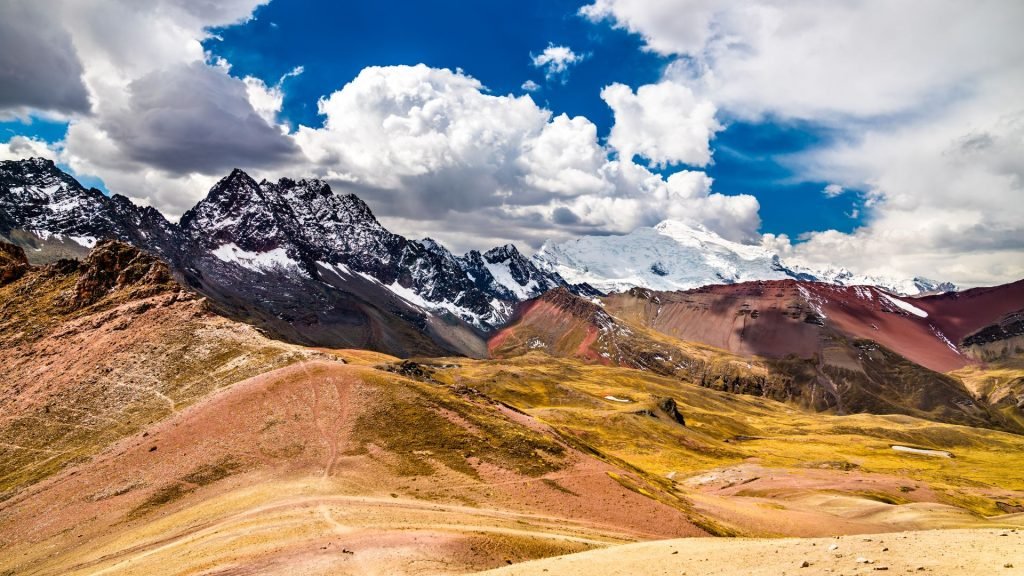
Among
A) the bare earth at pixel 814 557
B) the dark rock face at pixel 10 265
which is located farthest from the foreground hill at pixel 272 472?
the dark rock face at pixel 10 265

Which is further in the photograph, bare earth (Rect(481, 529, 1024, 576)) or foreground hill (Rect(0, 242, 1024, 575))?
foreground hill (Rect(0, 242, 1024, 575))

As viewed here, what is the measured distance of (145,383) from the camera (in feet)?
359

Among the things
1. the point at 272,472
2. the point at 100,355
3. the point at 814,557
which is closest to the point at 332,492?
the point at 272,472

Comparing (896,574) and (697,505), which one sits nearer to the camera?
(896,574)

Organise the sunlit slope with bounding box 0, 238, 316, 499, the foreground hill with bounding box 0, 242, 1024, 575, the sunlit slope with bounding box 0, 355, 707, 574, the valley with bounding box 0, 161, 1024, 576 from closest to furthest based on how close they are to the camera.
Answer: the valley with bounding box 0, 161, 1024, 576
the sunlit slope with bounding box 0, 355, 707, 574
the foreground hill with bounding box 0, 242, 1024, 575
the sunlit slope with bounding box 0, 238, 316, 499

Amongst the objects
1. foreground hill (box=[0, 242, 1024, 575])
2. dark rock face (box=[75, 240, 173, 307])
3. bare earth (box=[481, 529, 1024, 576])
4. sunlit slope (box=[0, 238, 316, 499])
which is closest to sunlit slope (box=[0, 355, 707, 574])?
foreground hill (box=[0, 242, 1024, 575])

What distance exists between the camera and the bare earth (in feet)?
111

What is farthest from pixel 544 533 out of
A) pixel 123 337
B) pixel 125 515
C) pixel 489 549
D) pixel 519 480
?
pixel 123 337

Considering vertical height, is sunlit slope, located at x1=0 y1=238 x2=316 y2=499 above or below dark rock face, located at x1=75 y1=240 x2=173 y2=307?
below

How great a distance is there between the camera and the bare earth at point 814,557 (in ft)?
111

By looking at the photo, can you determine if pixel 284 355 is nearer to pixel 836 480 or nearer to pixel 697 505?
pixel 697 505

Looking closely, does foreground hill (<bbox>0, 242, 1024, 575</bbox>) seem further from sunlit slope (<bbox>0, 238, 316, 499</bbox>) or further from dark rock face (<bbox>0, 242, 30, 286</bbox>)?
dark rock face (<bbox>0, 242, 30, 286</bbox>)

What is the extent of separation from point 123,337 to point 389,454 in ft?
222

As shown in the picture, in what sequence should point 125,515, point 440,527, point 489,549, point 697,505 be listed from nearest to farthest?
1. point 489,549
2. point 440,527
3. point 125,515
4. point 697,505
